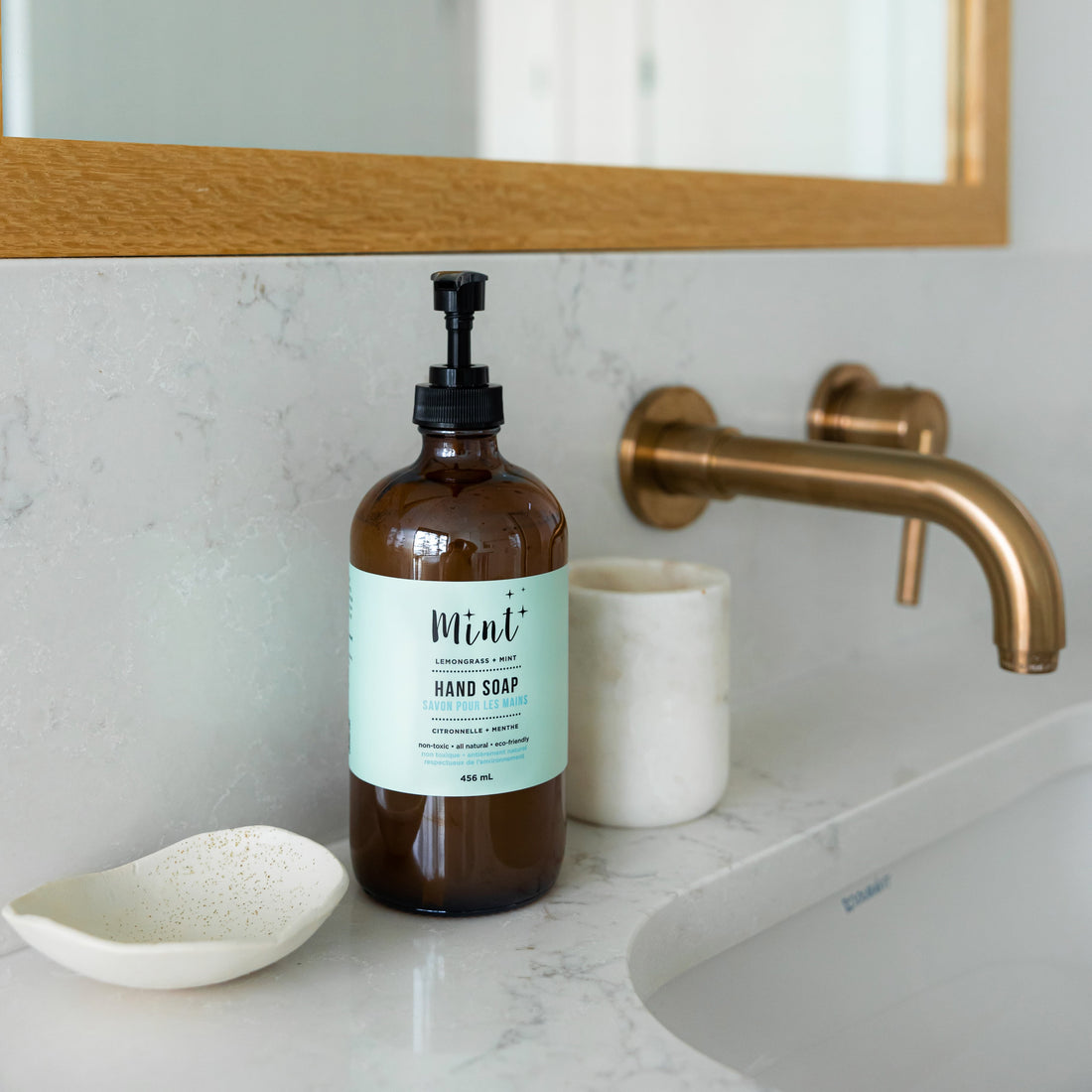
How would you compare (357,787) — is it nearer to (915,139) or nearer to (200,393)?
(200,393)

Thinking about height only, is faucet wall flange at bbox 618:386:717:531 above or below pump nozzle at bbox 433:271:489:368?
below

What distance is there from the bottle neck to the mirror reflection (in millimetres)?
157

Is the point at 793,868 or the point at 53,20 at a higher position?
the point at 53,20

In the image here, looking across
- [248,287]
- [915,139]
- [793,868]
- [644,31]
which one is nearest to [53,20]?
[248,287]

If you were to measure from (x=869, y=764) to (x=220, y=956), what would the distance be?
361 millimetres

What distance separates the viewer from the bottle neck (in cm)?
47

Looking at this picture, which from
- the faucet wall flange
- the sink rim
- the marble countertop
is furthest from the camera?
the faucet wall flange

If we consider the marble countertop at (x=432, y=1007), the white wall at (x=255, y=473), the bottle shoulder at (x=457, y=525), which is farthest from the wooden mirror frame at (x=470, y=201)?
the marble countertop at (x=432, y=1007)

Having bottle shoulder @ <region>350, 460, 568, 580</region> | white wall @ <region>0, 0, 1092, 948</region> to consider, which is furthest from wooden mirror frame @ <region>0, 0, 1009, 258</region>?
bottle shoulder @ <region>350, 460, 568, 580</region>

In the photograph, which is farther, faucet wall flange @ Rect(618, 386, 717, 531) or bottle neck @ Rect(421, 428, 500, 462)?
faucet wall flange @ Rect(618, 386, 717, 531)

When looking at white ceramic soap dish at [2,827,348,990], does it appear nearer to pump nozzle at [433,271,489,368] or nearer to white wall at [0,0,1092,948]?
white wall at [0,0,1092,948]

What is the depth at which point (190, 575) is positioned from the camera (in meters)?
0.49

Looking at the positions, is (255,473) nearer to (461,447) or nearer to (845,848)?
(461,447)

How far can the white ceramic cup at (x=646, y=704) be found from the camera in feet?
1.76
